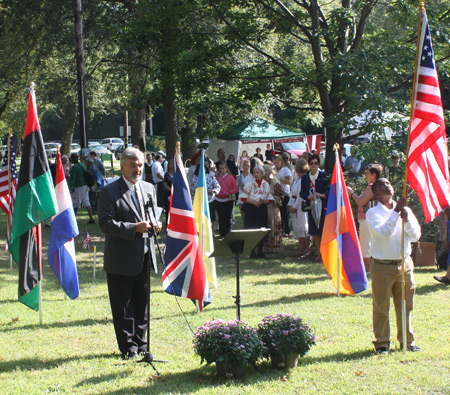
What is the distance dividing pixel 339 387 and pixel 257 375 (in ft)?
2.61

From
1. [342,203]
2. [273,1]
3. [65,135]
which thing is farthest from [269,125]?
[65,135]

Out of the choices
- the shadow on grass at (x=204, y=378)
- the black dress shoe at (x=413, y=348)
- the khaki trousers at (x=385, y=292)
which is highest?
the khaki trousers at (x=385, y=292)

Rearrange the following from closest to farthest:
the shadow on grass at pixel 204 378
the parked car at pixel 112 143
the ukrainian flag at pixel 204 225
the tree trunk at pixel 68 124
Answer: the shadow on grass at pixel 204 378
the ukrainian flag at pixel 204 225
the tree trunk at pixel 68 124
the parked car at pixel 112 143

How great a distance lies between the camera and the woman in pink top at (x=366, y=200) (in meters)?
8.64

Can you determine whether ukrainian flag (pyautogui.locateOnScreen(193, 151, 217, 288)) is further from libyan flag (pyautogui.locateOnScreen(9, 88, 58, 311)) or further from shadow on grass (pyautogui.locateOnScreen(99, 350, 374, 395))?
shadow on grass (pyautogui.locateOnScreen(99, 350, 374, 395))

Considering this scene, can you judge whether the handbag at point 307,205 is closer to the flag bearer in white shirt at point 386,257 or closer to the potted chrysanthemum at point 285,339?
the flag bearer in white shirt at point 386,257

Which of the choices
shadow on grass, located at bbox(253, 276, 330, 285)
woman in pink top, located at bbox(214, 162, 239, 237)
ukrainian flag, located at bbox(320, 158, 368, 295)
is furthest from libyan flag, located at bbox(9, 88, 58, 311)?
woman in pink top, located at bbox(214, 162, 239, 237)

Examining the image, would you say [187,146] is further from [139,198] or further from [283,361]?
[283,361]

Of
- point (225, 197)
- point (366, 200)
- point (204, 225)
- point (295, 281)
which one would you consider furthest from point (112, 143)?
point (366, 200)

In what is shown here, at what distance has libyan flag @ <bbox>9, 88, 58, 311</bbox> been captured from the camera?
7625 mm

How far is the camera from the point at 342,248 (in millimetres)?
9672

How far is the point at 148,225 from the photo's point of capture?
611 cm

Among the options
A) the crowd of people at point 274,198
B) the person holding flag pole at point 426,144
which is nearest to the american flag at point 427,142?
the person holding flag pole at point 426,144

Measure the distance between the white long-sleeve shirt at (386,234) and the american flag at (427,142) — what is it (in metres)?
0.33
